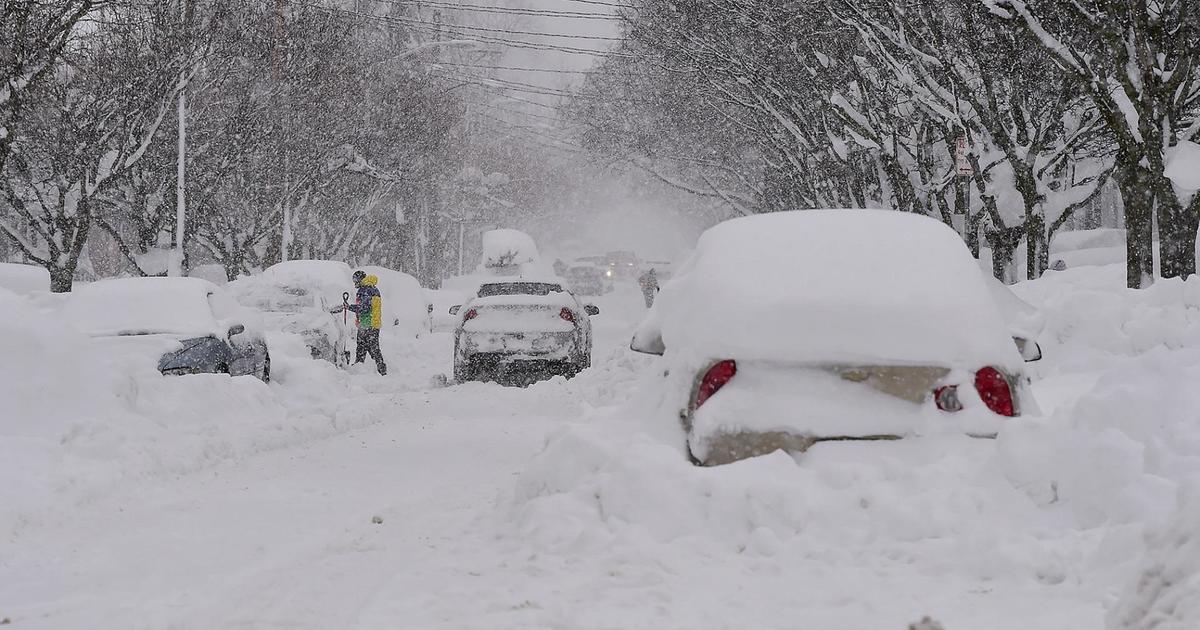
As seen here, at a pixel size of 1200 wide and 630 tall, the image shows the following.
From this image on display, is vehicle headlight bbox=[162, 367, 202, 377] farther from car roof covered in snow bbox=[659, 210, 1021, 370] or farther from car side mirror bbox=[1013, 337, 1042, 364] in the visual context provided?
car side mirror bbox=[1013, 337, 1042, 364]

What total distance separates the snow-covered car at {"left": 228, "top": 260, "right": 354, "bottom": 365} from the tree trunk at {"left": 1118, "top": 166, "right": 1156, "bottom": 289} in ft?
39.7

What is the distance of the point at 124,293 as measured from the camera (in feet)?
43.1

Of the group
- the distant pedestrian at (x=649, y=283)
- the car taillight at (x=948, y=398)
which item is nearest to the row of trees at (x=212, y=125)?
the distant pedestrian at (x=649, y=283)

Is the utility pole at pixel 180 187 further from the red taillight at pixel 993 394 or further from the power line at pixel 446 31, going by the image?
the red taillight at pixel 993 394

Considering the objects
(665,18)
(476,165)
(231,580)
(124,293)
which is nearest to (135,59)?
(665,18)

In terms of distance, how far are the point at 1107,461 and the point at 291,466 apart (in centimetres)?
585

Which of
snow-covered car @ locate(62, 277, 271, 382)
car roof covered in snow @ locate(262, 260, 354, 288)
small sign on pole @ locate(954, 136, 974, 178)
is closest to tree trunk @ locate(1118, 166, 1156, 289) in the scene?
small sign on pole @ locate(954, 136, 974, 178)

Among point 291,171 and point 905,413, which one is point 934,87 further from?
point 291,171

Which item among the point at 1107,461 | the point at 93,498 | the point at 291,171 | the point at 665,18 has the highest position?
the point at 665,18

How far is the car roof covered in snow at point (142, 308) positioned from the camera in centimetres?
1252

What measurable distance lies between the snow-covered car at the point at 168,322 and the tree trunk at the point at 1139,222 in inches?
440

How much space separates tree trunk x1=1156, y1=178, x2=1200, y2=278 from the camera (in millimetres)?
15383

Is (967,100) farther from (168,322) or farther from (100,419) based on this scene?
(100,419)

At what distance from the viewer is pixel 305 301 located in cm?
2058
